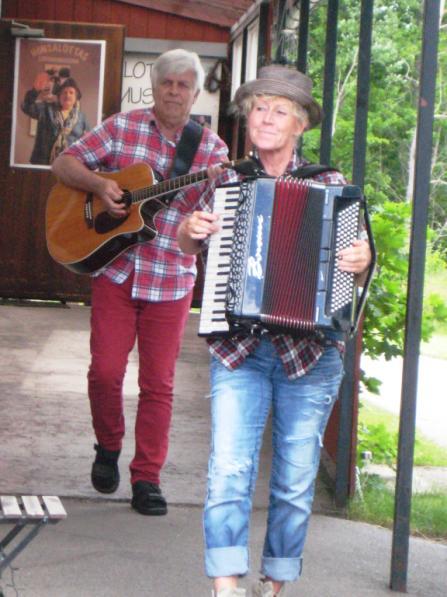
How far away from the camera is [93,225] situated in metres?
5.28

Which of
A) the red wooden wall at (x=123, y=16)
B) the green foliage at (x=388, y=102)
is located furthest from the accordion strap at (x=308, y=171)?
the red wooden wall at (x=123, y=16)

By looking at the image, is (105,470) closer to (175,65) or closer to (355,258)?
(175,65)

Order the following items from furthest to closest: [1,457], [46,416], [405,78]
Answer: [405,78] < [46,416] < [1,457]

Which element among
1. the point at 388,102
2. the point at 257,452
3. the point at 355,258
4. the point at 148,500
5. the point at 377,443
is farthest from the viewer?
the point at 388,102

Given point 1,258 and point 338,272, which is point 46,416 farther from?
point 1,258

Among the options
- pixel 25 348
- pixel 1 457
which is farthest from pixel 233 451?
pixel 25 348

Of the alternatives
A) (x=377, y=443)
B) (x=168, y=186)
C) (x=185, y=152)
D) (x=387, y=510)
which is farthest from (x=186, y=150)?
(x=377, y=443)

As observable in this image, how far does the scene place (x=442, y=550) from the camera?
511 centimetres

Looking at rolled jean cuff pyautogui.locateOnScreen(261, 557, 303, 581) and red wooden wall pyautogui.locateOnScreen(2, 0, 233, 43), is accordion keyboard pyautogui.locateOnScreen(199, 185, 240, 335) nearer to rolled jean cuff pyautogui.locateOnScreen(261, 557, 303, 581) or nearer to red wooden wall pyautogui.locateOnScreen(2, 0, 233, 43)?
rolled jean cuff pyautogui.locateOnScreen(261, 557, 303, 581)

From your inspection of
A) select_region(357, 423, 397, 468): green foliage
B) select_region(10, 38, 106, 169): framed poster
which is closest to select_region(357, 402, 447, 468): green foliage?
select_region(357, 423, 397, 468): green foliage

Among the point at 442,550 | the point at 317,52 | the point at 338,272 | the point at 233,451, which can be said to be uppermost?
the point at 317,52

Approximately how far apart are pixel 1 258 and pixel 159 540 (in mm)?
7422

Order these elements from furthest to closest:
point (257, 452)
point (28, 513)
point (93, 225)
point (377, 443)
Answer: point (377, 443), point (93, 225), point (257, 452), point (28, 513)

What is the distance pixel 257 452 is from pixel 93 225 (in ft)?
5.54
